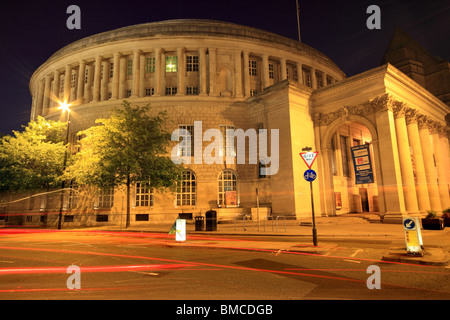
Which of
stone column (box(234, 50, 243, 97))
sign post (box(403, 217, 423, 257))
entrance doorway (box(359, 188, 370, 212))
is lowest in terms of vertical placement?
sign post (box(403, 217, 423, 257))

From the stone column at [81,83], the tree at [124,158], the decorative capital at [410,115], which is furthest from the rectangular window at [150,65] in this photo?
the decorative capital at [410,115]

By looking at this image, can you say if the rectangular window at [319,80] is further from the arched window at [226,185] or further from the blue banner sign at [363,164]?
the arched window at [226,185]

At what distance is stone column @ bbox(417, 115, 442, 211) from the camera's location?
28484 mm

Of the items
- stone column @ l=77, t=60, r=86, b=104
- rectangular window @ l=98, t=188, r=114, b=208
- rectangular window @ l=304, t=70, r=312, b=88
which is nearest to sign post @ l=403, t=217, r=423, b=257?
rectangular window @ l=98, t=188, r=114, b=208

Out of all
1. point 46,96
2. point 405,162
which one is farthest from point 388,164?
point 46,96

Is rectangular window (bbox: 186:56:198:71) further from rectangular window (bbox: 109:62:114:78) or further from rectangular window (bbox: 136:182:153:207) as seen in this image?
rectangular window (bbox: 136:182:153:207)

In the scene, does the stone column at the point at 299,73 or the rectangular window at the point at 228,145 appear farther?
the stone column at the point at 299,73

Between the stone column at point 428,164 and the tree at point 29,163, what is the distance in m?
39.3

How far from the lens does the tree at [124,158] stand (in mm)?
24500

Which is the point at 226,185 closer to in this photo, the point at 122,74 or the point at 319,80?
the point at 122,74

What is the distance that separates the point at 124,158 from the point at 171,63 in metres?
18.5

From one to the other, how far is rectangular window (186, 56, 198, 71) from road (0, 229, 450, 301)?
30.9 meters
